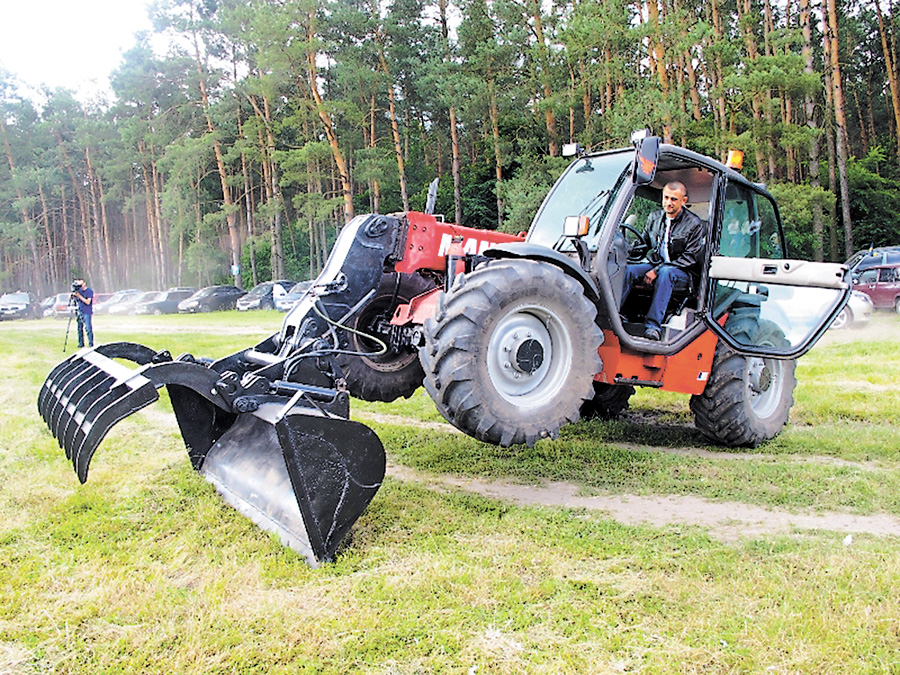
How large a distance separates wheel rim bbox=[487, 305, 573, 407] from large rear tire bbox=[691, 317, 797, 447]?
6.16ft

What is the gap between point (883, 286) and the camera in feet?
53.9

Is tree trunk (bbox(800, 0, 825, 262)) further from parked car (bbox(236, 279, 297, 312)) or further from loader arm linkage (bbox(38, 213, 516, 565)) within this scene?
parked car (bbox(236, 279, 297, 312))

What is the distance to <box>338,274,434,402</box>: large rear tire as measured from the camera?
591 centimetres

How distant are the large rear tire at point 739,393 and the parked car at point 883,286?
12135 millimetres

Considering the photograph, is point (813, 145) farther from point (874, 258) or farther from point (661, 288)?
point (661, 288)

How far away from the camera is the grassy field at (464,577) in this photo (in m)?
2.72

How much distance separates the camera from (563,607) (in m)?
3.06

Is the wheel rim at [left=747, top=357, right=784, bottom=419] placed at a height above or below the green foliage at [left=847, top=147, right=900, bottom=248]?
below

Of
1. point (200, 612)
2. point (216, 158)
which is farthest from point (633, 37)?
point (216, 158)

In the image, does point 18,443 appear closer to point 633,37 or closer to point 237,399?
point 237,399

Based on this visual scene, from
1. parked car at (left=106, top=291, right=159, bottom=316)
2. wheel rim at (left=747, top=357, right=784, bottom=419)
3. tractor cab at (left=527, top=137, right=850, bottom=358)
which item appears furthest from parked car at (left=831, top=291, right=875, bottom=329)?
parked car at (left=106, top=291, right=159, bottom=316)

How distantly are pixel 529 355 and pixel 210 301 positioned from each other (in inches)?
1167

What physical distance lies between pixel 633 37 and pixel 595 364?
17.4 m

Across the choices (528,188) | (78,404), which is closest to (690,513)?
(78,404)
